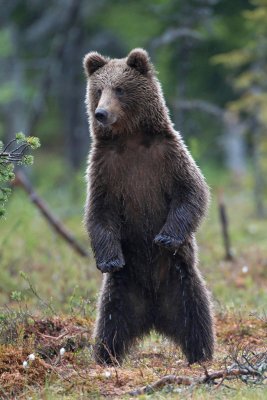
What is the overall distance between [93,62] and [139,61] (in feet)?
1.37

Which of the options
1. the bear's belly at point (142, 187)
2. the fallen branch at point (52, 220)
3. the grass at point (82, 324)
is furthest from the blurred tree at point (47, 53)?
the bear's belly at point (142, 187)

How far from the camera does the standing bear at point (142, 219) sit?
7152mm

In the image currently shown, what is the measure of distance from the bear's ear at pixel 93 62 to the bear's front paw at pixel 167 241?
1.63 meters

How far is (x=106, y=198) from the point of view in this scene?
722 cm

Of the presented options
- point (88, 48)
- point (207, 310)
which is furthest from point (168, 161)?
point (88, 48)

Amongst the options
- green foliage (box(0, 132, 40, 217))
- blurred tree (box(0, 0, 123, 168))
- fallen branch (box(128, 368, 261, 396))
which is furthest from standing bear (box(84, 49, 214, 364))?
blurred tree (box(0, 0, 123, 168))

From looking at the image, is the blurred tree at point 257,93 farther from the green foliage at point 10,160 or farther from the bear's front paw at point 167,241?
the green foliage at point 10,160

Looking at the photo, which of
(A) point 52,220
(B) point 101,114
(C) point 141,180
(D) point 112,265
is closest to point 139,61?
(B) point 101,114

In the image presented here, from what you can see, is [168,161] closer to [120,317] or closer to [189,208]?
[189,208]

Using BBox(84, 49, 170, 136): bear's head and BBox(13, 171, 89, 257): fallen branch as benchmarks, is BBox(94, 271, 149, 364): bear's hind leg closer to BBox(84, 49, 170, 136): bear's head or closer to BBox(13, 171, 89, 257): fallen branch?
BBox(84, 49, 170, 136): bear's head

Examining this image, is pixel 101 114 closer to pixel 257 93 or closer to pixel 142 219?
pixel 142 219

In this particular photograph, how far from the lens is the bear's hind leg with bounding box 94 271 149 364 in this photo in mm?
7188

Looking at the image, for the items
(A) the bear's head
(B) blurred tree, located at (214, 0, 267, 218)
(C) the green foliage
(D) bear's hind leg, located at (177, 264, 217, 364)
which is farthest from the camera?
(B) blurred tree, located at (214, 0, 267, 218)

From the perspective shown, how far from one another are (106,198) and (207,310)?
A: 1228 millimetres
